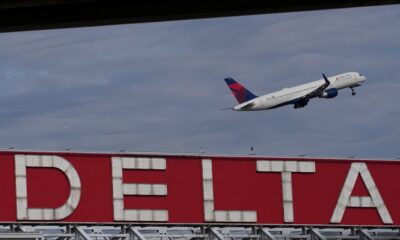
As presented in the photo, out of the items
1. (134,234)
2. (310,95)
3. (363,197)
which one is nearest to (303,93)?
(310,95)

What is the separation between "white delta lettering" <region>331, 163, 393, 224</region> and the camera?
87875mm

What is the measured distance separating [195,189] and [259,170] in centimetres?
493

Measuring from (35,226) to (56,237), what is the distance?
2643 mm

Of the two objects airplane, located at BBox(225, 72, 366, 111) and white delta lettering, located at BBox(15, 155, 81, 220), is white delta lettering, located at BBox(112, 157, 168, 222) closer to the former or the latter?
white delta lettering, located at BBox(15, 155, 81, 220)

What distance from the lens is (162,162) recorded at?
269 feet

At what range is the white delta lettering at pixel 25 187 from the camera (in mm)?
76625

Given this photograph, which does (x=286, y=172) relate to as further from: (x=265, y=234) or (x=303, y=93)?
(x=303, y=93)

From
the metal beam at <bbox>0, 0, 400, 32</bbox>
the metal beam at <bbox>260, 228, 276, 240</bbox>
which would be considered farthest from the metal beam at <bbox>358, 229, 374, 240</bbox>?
the metal beam at <bbox>0, 0, 400, 32</bbox>

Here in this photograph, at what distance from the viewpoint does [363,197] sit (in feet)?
289

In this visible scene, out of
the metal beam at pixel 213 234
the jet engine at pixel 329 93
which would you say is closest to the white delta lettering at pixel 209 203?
the metal beam at pixel 213 234

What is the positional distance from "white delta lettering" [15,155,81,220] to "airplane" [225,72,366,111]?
2120 inches

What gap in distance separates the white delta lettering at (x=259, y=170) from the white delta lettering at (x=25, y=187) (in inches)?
335

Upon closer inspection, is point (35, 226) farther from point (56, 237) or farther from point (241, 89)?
point (241, 89)

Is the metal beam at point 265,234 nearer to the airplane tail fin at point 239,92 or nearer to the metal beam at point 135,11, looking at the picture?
the metal beam at point 135,11
